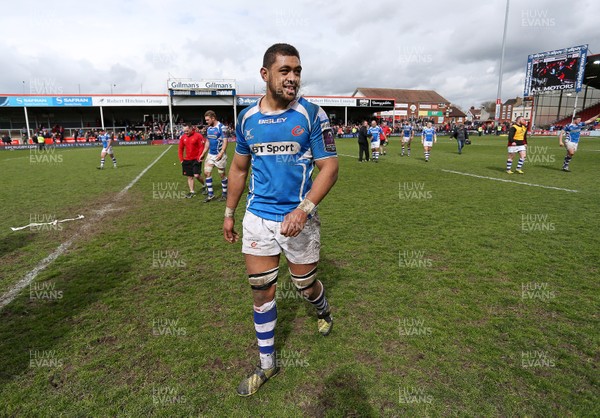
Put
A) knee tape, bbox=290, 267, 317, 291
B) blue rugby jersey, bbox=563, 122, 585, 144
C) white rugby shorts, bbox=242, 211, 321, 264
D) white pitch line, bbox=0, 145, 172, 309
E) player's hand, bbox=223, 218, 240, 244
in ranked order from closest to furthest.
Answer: white rugby shorts, bbox=242, 211, 321, 264 → knee tape, bbox=290, 267, 317, 291 → player's hand, bbox=223, 218, 240, 244 → white pitch line, bbox=0, 145, 172, 309 → blue rugby jersey, bbox=563, 122, 585, 144

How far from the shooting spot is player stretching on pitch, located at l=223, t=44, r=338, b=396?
7.81 feet

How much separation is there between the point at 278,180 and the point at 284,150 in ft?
0.72

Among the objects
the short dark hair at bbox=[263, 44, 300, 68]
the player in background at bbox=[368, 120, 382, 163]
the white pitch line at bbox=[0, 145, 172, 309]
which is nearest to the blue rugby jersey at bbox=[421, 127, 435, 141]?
the player in background at bbox=[368, 120, 382, 163]

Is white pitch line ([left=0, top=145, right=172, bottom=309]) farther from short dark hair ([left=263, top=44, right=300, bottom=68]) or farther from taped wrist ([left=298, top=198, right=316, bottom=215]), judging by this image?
short dark hair ([left=263, top=44, right=300, bottom=68])

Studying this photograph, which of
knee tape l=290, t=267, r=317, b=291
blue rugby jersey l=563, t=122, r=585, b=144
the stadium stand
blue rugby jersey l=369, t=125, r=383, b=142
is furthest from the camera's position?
the stadium stand

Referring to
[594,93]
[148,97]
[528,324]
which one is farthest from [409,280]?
[594,93]

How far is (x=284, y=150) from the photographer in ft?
8.09

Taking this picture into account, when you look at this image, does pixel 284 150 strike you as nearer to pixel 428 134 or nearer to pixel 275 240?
pixel 275 240

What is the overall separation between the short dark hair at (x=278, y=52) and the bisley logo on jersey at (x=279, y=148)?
54cm

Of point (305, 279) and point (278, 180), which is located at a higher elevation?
point (278, 180)

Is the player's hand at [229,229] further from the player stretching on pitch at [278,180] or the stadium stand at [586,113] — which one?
the stadium stand at [586,113]

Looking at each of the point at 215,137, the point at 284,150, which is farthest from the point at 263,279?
the point at 215,137

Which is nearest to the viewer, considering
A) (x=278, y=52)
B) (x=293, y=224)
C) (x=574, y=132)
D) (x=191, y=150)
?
(x=293, y=224)

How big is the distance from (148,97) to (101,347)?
48.0m
